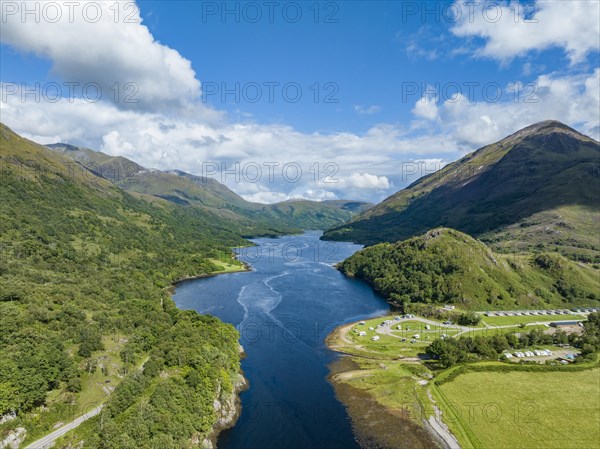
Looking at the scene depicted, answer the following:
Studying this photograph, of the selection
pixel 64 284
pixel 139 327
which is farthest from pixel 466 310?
pixel 64 284

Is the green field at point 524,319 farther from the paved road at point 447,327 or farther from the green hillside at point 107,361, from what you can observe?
the green hillside at point 107,361

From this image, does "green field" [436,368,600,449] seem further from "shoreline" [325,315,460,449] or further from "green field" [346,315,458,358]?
"green field" [346,315,458,358]

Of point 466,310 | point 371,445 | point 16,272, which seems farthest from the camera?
point 466,310

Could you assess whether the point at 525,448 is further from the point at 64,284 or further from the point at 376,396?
the point at 64,284

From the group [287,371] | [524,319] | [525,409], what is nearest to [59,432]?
[287,371]

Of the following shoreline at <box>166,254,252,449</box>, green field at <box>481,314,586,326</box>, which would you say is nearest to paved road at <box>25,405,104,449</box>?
shoreline at <box>166,254,252,449</box>

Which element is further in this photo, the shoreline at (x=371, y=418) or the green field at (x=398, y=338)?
the green field at (x=398, y=338)

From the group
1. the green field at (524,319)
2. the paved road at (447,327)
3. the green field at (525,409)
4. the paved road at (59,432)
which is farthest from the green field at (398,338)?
the paved road at (59,432)
